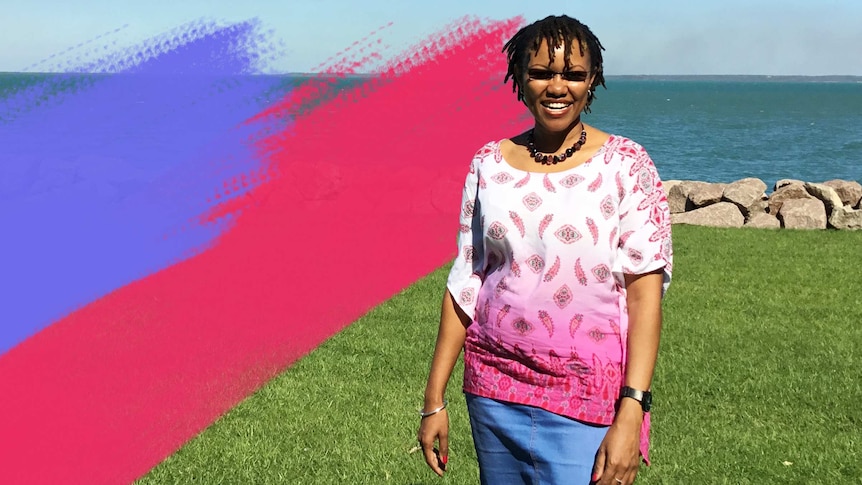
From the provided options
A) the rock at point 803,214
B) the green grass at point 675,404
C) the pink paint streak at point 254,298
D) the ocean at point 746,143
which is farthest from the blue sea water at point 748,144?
the green grass at point 675,404

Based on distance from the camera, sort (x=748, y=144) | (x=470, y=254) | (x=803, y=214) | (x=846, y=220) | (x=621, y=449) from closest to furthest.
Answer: (x=621, y=449) < (x=470, y=254) < (x=846, y=220) < (x=803, y=214) < (x=748, y=144)

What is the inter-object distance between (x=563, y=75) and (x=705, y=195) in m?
15.2

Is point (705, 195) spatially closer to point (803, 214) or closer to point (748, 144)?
point (803, 214)

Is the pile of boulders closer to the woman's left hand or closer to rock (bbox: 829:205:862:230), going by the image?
rock (bbox: 829:205:862:230)

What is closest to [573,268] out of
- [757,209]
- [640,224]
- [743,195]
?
[640,224]

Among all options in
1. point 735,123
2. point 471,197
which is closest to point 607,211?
point 471,197

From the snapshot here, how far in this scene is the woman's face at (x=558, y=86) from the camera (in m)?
2.61

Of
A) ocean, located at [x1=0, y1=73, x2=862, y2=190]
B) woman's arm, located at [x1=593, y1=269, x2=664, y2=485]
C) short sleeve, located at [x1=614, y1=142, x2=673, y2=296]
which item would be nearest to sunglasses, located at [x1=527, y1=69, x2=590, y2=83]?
short sleeve, located at [x1=614, y1=142, x2=673, y2=296]

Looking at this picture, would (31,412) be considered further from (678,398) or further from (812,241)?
(812,241)

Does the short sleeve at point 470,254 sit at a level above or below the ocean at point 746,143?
above

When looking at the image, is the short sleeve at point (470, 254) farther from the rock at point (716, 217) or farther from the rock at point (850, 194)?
the rock at point (850, 194)

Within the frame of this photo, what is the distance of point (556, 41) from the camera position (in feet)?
8.55

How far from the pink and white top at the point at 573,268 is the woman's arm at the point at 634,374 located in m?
0.04

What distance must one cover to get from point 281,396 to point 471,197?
4.48m
